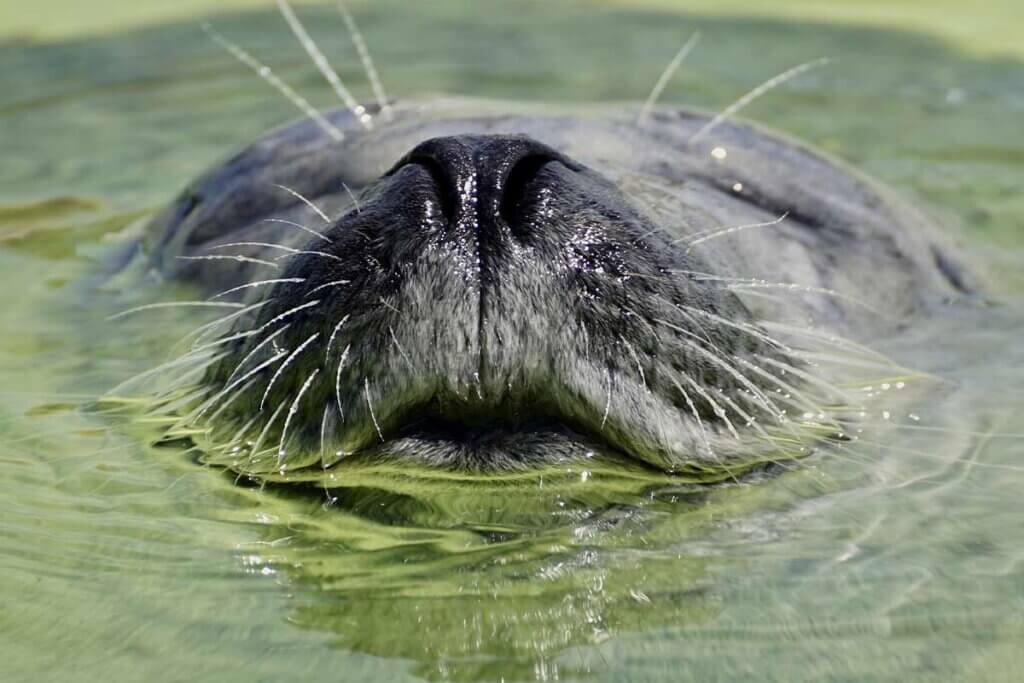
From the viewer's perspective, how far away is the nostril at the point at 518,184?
263 centimetres

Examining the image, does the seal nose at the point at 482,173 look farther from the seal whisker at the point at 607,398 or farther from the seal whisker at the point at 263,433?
the seal whisker at the point at 263,433

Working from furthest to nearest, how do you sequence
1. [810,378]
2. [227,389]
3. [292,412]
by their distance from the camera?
Answer: [810,378], [227,389], [292,412]

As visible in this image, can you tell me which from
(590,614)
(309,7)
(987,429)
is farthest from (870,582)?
(309,7)

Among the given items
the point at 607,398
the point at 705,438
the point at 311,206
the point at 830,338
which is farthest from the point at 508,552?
the point at 830,338

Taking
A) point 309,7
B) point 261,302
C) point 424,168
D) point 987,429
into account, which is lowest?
point 309,7

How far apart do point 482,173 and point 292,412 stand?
1.79 feet

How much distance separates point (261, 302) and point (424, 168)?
0.47m

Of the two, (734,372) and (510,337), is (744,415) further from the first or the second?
(510,337)

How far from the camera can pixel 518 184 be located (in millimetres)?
2684

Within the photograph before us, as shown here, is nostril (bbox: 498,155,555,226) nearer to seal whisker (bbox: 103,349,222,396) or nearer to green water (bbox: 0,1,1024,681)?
green water (bbox: 0,1,1024,681)

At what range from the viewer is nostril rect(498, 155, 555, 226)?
2629mm

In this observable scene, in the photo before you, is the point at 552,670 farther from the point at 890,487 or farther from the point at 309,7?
the point at 309,7

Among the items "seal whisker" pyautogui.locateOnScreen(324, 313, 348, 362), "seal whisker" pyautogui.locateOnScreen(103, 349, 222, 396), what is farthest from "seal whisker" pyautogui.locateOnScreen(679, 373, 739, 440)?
"seal whisker" pyautogui.locateOnScreen(103, 349, 222, 396)

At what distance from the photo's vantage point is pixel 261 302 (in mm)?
3002
